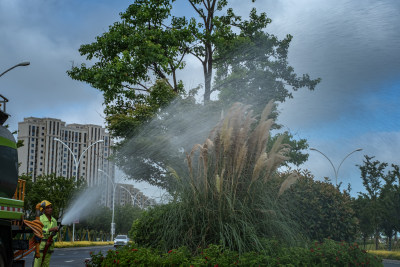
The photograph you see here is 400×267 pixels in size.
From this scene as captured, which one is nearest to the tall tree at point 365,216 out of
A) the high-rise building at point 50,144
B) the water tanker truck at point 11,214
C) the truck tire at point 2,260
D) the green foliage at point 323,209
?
the green foliage at point 323,209

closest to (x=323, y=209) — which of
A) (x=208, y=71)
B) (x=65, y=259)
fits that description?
(x=208, y=71)

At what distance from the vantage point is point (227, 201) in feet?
27.4

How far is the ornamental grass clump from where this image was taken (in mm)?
8195

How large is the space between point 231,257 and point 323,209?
18.2ft

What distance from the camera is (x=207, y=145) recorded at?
8.84 metres

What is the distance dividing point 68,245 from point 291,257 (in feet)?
125

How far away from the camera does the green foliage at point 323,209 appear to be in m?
11.9

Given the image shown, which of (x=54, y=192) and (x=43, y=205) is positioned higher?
(x=54, y=192)

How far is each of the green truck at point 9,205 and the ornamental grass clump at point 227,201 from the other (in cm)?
206

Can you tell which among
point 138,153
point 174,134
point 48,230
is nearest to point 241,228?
point 48,230

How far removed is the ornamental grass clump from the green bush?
291mm

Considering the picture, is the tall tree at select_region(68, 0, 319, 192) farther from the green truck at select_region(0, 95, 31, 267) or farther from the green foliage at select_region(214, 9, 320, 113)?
the green truck at select_region(0, 95, 31, 267)

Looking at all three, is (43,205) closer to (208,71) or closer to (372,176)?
(208,71)

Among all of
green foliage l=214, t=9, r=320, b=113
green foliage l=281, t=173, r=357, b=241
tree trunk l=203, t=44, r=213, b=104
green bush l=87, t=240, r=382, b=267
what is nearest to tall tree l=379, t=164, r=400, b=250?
green foliage l=214, t=9, r=320, b=113
